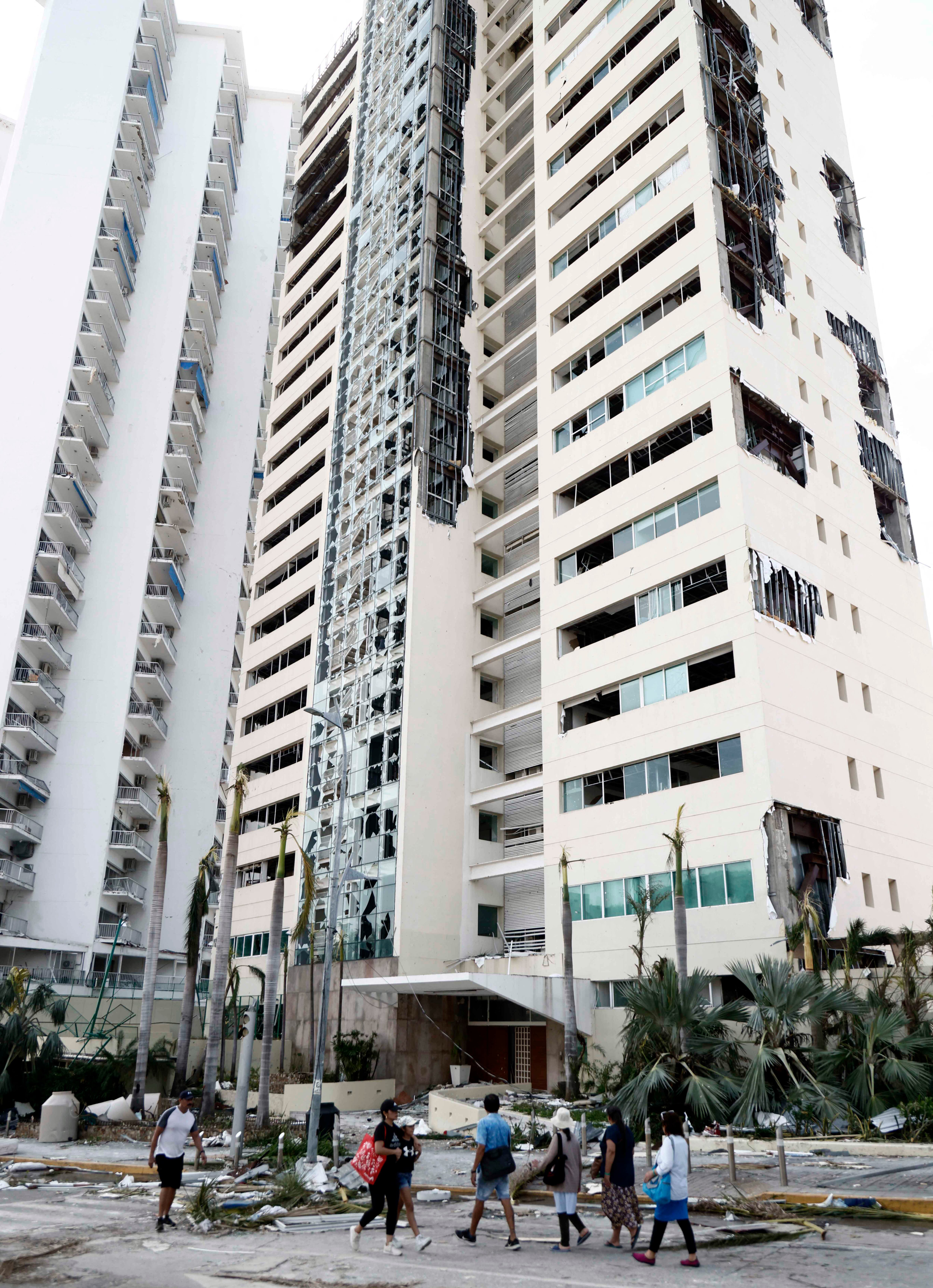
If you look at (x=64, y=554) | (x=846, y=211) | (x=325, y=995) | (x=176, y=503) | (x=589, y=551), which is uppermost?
(x=846, y=211)

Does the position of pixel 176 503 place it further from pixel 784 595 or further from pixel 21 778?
pixel 784 595

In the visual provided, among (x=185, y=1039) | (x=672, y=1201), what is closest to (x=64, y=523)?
(x=185, y=1039)

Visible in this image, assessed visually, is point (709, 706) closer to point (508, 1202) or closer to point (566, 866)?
point (566, 866)

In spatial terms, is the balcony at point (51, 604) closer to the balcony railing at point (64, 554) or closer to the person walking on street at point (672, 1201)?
the balcony railing at point (64, 554)

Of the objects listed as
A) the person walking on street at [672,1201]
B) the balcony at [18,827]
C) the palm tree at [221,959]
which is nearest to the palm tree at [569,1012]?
the palm tree at [221,959]

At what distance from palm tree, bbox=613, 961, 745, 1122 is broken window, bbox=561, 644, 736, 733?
1198cm

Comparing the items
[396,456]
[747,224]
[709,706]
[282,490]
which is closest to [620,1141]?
[709,706]

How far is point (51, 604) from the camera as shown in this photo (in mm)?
58000

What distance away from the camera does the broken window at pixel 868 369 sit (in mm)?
46156

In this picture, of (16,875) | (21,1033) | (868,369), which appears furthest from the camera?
(16,875)

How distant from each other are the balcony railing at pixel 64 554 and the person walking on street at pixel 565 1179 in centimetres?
5271

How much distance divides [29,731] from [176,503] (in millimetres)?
21826

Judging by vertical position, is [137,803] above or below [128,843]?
above

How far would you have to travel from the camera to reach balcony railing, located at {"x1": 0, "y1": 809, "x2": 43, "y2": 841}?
5291 centimetres
